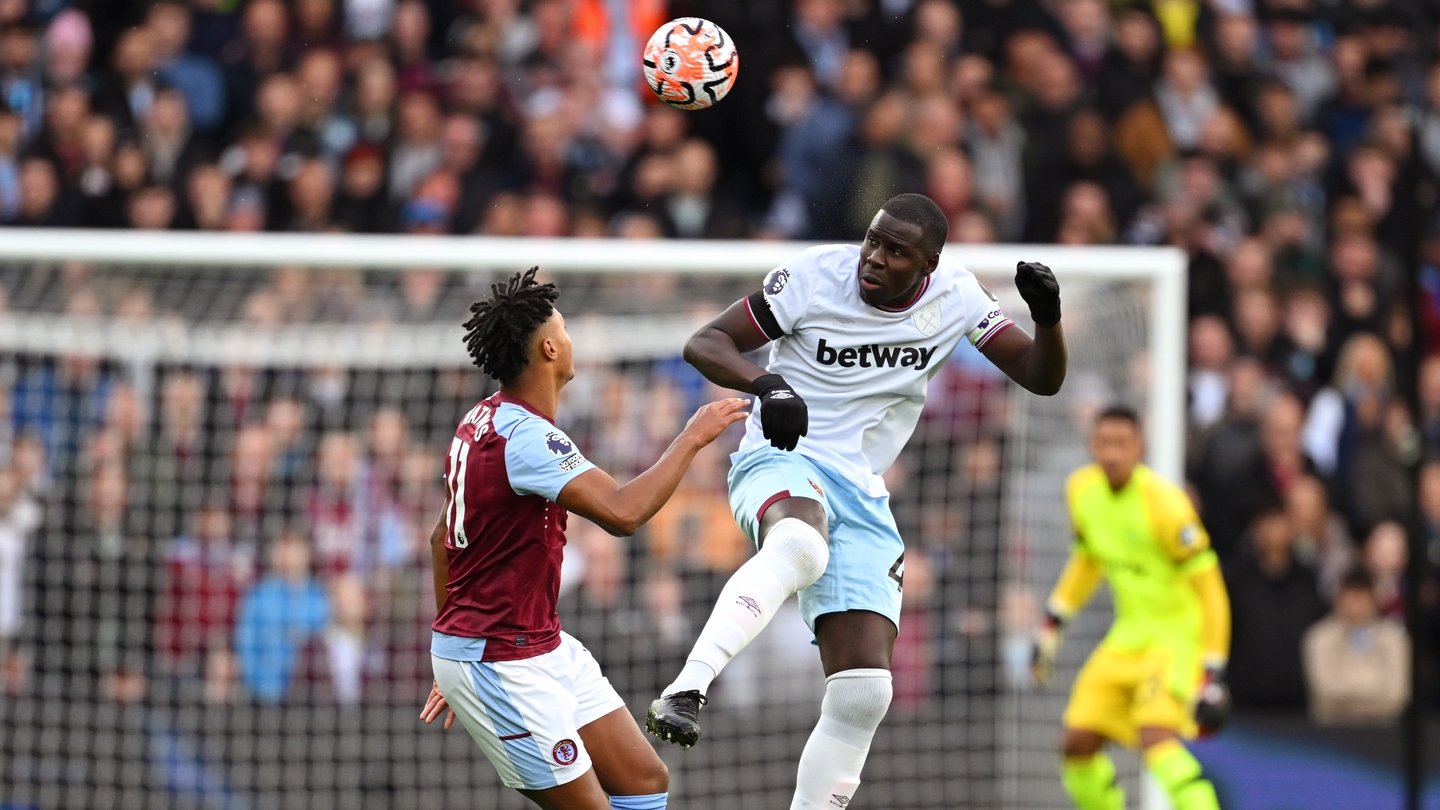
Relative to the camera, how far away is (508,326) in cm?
594

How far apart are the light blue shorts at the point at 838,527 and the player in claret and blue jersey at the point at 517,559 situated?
2.07 ft

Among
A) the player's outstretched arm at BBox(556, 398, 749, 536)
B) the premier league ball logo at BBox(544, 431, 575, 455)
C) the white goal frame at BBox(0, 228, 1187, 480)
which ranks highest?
the white goal frame at BBox(0, 228, 1187, 480)

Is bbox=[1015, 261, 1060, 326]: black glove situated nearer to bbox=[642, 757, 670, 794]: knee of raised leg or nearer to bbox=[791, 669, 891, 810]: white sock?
bbox=[791, 669, 891, 810]: white sock

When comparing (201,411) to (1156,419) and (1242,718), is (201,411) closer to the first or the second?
(1156,419)

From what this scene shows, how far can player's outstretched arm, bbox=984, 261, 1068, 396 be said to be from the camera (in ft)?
19.8

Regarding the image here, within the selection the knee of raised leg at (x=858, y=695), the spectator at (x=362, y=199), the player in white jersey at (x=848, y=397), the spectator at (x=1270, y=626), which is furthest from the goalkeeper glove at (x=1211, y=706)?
the spectator at (x=362, y=199)

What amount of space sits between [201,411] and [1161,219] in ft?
A: 20.5

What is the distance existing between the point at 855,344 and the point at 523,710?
1.67 metres

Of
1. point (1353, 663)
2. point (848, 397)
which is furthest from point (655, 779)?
point (1353, 663)

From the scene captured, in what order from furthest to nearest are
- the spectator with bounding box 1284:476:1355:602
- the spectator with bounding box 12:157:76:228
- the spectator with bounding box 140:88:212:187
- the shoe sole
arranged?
the spectator with bounding box 140:88:212:187, the spectator with bounding box 12:157:76:228, the spectator with bounding box 1284:476:1355:602, the shoe sole

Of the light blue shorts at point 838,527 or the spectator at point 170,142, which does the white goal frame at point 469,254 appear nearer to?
the spectator at point 170,142

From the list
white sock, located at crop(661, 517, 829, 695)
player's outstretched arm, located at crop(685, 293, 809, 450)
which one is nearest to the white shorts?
white sock, located at crop(661, 517, 829, 695)

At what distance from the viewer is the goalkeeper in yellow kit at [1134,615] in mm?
9391

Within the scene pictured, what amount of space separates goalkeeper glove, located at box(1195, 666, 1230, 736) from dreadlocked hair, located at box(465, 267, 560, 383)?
4.32 metres
